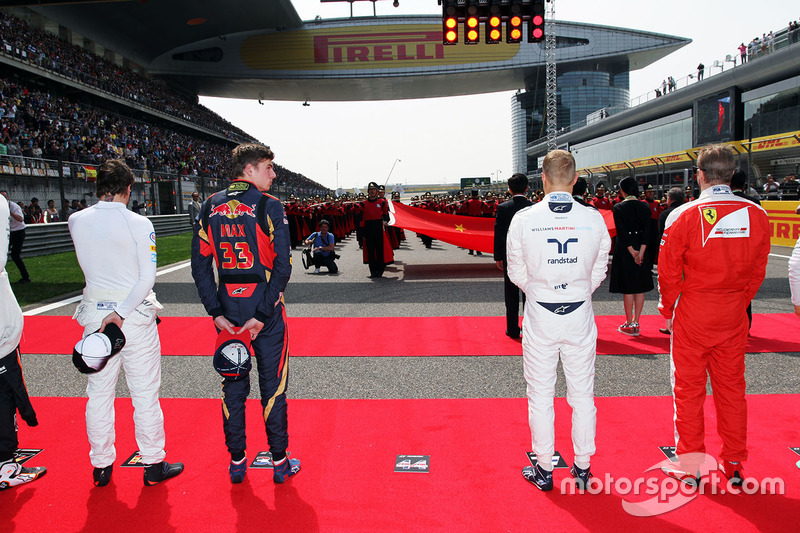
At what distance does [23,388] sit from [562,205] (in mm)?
3603

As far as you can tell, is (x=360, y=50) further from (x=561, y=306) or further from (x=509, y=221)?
(x=561, y=306)

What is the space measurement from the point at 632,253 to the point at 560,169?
3715mm

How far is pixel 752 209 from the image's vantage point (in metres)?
2.90

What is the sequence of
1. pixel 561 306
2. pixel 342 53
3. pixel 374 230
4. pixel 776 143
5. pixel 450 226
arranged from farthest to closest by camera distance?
pixel 342 53 < pixel 776 143 < pixel 450 226 < pixel 374 230 < pixel 561 306

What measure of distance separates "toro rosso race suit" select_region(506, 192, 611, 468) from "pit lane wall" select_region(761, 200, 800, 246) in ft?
47.8

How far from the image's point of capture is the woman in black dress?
6105mm

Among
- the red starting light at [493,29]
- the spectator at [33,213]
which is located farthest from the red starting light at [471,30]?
the spectator at [33,213]

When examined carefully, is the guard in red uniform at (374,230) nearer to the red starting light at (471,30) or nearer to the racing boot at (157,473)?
the red starting light at (471,30)

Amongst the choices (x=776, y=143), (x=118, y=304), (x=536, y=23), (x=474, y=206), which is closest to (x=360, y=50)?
(x=776, y=143)

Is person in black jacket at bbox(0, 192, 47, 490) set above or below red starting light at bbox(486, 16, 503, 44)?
below

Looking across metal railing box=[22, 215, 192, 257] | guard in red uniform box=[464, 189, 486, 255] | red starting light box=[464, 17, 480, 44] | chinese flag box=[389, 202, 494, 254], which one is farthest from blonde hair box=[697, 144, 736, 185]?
metal railing box=[22, 215, 192, 257]

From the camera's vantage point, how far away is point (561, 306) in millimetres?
2844

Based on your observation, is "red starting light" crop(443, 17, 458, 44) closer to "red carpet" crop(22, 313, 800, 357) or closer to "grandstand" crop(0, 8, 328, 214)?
"red carpet" crop(22, 313, 800, 357)

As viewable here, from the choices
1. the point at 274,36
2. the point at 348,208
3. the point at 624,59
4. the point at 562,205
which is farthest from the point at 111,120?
the point at 624,59
